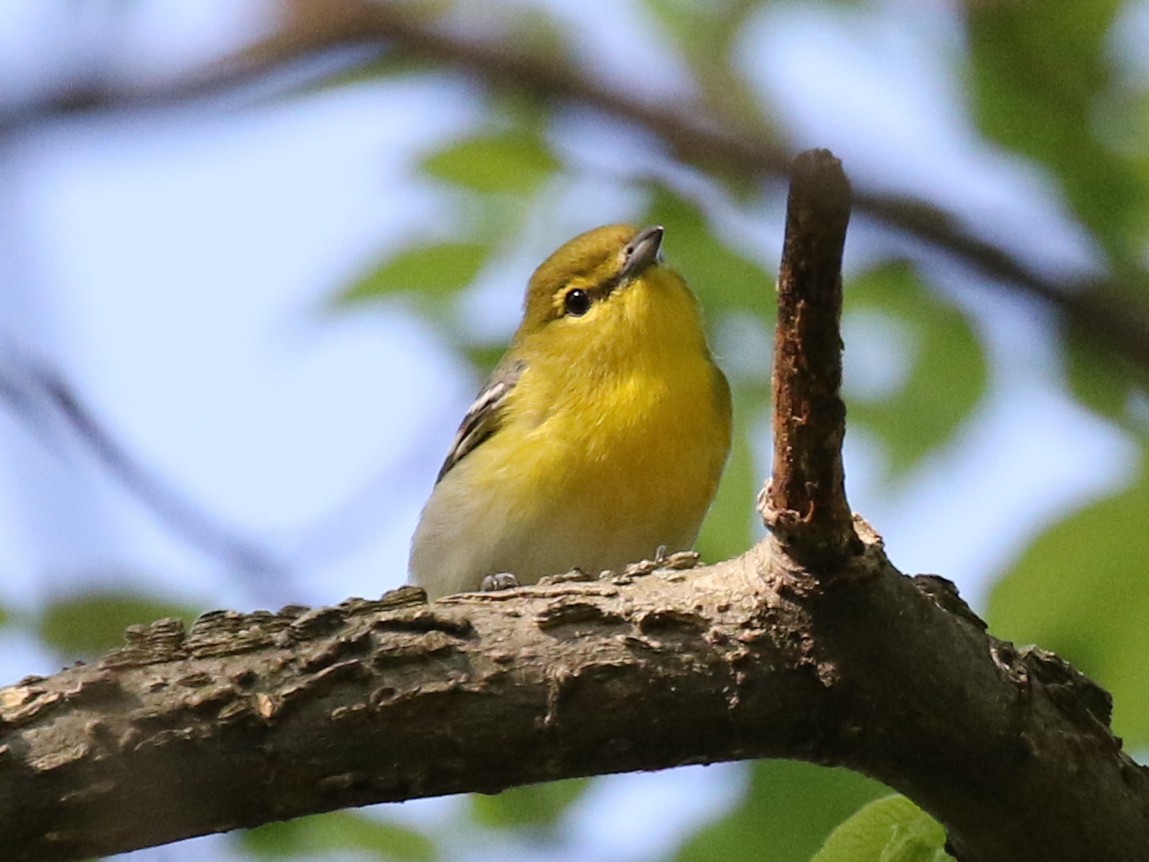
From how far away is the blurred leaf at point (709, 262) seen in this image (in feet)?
14.0

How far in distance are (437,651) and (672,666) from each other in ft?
1.69

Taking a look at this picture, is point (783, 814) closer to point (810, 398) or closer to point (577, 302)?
point (810, 398)

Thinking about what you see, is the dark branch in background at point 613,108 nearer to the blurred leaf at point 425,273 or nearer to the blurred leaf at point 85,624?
the blurred leaf at point 85,624

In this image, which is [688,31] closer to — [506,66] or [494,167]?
[494,167]

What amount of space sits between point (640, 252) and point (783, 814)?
3.11 meters

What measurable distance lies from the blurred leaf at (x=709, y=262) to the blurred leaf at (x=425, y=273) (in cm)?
72

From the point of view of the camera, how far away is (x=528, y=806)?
4512 millimetres

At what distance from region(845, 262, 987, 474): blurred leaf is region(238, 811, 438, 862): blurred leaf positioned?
6.49 feet

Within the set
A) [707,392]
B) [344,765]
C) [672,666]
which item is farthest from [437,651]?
[707,392]

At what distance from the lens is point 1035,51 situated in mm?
3070

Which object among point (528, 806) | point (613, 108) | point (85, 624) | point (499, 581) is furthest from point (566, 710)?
point (499, 581)

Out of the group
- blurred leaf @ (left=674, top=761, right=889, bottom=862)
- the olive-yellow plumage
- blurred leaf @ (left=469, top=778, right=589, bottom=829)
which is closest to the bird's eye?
the olive-yellow plumage

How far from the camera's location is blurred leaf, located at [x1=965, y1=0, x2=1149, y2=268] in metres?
3.11

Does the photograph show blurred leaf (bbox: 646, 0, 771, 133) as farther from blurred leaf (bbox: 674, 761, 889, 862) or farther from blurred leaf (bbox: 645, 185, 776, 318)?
blurred leaf (bbox: 674, 761, 889, 862)
